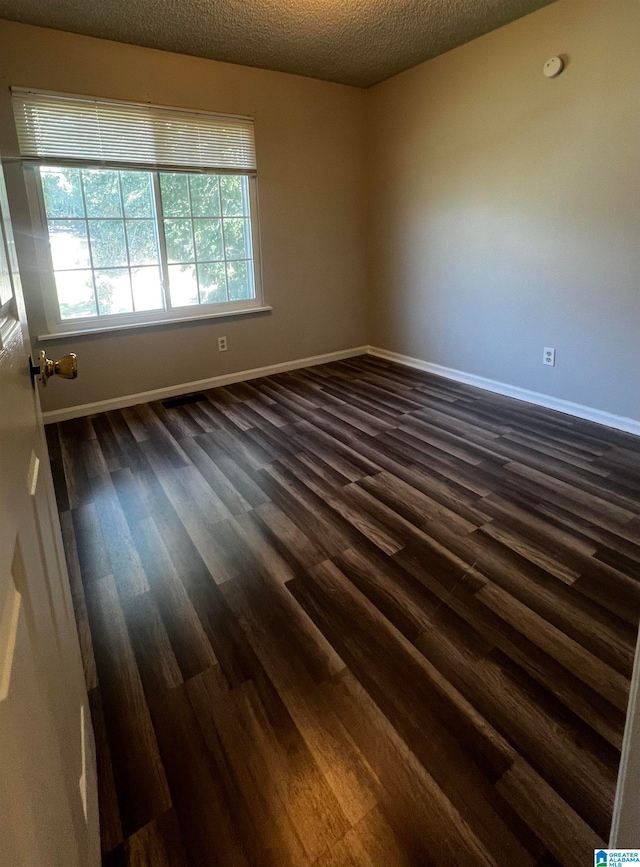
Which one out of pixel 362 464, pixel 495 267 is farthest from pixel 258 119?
pixel 362 464

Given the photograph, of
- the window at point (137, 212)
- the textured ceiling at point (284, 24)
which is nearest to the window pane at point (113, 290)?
A: the window at point (137, 212)

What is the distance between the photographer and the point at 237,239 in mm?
4195

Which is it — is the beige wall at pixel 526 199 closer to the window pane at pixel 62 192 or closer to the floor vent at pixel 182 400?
the floor vent at pixel 182 400

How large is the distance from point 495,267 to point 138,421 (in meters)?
3.00

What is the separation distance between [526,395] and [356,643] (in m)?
2.86

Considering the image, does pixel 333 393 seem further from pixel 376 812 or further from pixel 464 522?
pixel 376 812

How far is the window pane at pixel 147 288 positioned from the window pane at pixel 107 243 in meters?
0.15

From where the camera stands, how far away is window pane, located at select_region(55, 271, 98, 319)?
3.49 metres

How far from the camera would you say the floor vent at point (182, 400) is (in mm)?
3944

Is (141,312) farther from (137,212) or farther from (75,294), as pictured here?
(137,212)

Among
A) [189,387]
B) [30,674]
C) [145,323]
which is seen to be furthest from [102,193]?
[30,674]

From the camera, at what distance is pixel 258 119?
3984 millimetres

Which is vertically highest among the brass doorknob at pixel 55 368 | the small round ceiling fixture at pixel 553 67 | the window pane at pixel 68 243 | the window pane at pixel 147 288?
the small round ceiling fixture at pixel 553 67

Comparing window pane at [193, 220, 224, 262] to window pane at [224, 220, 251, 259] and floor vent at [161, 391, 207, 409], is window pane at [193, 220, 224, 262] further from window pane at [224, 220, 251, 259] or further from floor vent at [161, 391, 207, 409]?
floor vent at [161, 391, 207, 409]
